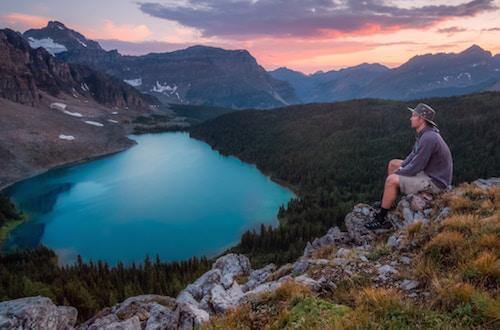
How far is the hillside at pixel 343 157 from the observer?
77750 millimetres

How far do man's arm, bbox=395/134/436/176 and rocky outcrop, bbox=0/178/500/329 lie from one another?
1280mm

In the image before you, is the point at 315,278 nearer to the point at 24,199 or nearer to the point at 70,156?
the point at 24,199

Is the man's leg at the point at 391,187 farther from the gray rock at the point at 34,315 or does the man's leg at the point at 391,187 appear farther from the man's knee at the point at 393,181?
the gray rock at the point at 34,315

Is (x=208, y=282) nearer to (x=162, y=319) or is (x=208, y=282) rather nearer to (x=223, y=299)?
(x=223, y=299)

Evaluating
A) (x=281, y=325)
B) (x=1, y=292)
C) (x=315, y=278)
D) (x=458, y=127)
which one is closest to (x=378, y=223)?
→ (x=315, y=278)

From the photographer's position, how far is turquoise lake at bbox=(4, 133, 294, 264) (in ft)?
247

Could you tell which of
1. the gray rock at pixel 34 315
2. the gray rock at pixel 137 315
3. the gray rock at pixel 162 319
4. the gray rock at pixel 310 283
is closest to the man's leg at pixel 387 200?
the gray rock at pixel 310 283

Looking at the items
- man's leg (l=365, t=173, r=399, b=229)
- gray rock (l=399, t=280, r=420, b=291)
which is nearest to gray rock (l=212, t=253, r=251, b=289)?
man's leg (l=365, t=173, r=399, b=229)

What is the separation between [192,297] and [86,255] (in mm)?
65528

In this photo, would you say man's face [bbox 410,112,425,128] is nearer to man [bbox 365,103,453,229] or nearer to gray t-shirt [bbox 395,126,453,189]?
man [bbox 365,103,453,229]

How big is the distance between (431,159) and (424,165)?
50 centimetres

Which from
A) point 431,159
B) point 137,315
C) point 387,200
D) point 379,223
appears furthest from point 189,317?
point 431,159

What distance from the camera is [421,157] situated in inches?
551

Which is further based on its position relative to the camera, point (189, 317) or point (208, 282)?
point (208, 282)
